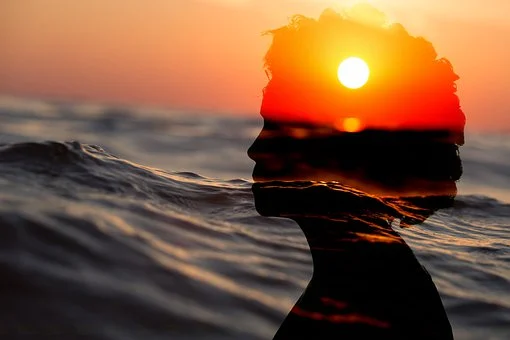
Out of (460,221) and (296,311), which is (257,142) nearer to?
(296,311)

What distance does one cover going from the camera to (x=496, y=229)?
5.84 metres

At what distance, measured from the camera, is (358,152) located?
3434 millimetres

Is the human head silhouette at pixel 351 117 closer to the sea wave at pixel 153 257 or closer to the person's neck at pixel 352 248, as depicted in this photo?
the person's neck at pixel 352 248

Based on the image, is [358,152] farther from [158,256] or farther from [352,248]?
[158,256]

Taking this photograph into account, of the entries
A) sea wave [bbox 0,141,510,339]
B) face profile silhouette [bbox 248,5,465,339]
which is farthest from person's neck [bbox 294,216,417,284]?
sea wave [bbox 0,141,510,339]

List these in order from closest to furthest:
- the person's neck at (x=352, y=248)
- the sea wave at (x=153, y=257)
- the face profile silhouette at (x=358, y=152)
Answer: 1. the sea wave at (x=153, y=257)
2. the face profile silhouette at (x=358, y=152)
3. the person's neck at (x=352, y=248)

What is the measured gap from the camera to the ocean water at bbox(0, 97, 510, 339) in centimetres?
259

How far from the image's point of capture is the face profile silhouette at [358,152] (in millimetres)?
3207

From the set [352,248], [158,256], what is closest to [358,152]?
[352,248]

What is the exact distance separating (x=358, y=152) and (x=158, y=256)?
1.23 meters

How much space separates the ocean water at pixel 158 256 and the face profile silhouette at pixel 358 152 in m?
0.26

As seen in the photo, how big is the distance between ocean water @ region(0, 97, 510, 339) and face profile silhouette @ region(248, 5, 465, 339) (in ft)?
0.87

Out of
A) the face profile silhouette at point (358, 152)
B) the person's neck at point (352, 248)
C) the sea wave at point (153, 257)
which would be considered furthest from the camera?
the person's neck at point (352, 248)

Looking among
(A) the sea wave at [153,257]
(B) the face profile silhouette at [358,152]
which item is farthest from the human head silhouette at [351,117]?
(A) the sea wave at [153,257]
